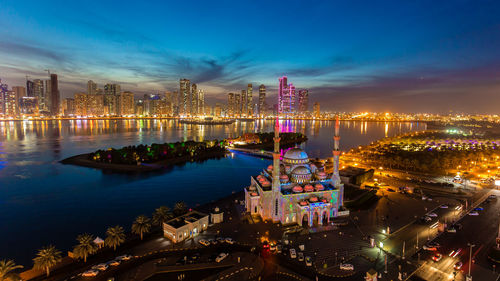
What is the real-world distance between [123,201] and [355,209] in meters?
27.1

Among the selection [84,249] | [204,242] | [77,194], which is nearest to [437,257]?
[204,242]

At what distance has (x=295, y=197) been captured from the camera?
23906mm

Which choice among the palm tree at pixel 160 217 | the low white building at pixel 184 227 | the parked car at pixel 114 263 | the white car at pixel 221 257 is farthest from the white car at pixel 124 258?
the white car at pixel 221 257

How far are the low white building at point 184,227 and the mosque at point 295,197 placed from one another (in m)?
5.36

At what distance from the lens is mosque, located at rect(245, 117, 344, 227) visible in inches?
926

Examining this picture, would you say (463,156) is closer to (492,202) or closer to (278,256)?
(492,202)

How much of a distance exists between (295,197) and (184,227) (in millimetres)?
9877

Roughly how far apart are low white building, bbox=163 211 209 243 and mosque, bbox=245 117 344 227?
536 centimetres

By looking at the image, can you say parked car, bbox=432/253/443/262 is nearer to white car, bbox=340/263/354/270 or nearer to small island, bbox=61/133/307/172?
white car, bbox=340/263/354/270

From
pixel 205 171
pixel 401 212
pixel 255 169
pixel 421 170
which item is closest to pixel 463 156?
pixel 421 170

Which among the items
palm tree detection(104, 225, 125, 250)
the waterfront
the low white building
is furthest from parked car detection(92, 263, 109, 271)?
the waterfront

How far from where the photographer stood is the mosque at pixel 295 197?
23516 mm

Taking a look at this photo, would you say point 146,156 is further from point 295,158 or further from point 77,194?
point 295,158

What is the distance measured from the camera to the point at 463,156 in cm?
4988
